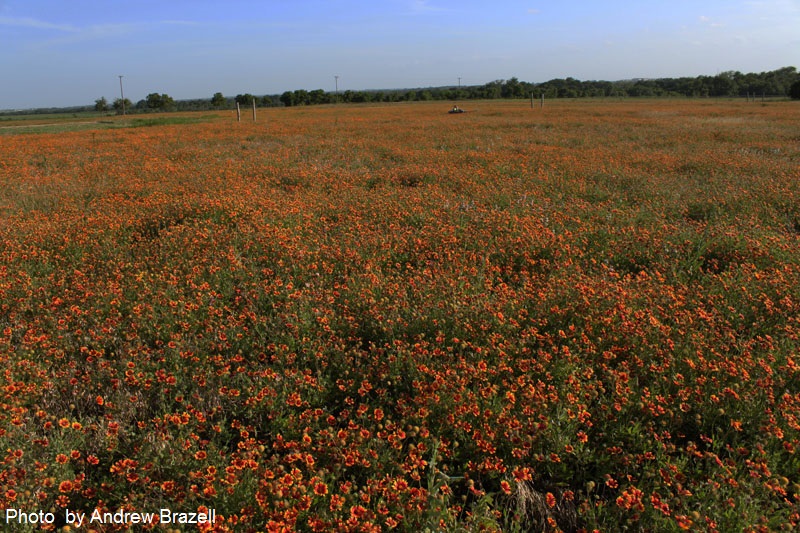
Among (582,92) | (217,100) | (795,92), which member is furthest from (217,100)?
(795,92)

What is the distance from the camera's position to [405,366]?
329 cm

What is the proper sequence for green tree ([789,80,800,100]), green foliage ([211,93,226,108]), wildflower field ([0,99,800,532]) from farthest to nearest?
green foliage ([211,93,226,108]) → green tree ([789,80,800,100]) → wildflower field ([0,99,800,532])

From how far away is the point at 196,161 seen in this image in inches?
537

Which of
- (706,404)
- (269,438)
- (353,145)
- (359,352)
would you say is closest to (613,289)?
(706,404)

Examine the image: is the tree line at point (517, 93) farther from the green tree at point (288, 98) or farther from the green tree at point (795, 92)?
the green tree at point (795, 92)

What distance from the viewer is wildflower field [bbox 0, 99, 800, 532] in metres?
2.29

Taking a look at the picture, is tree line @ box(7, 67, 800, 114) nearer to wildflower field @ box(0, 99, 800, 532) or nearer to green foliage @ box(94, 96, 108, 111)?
green foliage @ box(94, 96, 108, 111)

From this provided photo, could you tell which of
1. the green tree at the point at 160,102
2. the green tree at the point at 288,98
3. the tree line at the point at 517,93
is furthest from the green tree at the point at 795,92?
the green tree at the point at 160,102

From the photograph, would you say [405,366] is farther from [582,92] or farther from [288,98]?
[582,92]

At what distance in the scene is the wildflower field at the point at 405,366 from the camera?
2285 mm

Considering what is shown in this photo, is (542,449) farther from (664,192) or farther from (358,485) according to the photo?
(664,192)

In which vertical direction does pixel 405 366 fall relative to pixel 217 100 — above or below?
below

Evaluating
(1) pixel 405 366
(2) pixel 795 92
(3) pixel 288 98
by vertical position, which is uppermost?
(3) pixel 288 98

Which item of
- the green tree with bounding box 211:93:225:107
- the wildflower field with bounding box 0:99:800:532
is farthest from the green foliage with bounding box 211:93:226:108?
the wildflower field with bounding box 0:99:800:532
